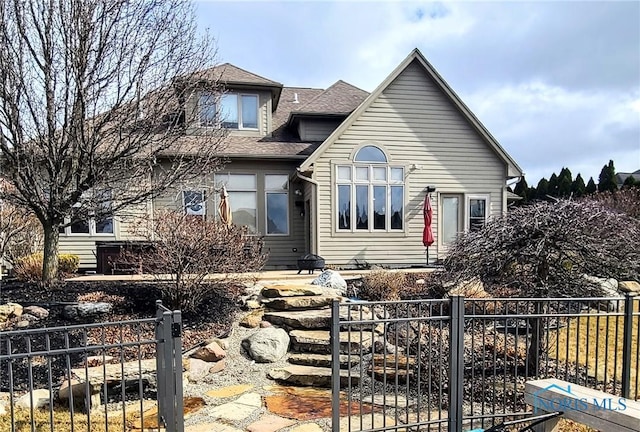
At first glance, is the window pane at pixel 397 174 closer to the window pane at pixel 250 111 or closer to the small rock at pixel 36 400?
the window pane at pixel 250 111

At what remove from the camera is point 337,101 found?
13195 millimetres

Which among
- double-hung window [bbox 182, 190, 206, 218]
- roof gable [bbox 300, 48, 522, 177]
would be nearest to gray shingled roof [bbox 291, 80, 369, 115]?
roof gable [bbox 300, 48, 522, 177]

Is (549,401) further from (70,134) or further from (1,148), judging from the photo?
(1,148)

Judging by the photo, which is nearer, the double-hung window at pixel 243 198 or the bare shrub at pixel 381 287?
the bare shrub at pixel 381 287

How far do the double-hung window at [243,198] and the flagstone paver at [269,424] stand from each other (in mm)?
8380

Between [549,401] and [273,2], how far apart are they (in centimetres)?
902

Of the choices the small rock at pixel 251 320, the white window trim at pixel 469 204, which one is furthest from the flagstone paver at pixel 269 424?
the white window trim at pixel 469 204

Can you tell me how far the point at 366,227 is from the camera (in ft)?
37.0

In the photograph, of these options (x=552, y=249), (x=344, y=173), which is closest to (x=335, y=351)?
(x=552, y=249)

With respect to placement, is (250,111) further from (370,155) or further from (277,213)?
(370,155)

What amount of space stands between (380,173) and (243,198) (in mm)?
4149

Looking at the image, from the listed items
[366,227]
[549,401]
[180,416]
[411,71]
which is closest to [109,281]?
[180,416]

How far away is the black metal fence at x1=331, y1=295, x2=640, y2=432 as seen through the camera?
3213mm

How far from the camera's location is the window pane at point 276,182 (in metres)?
11.9
